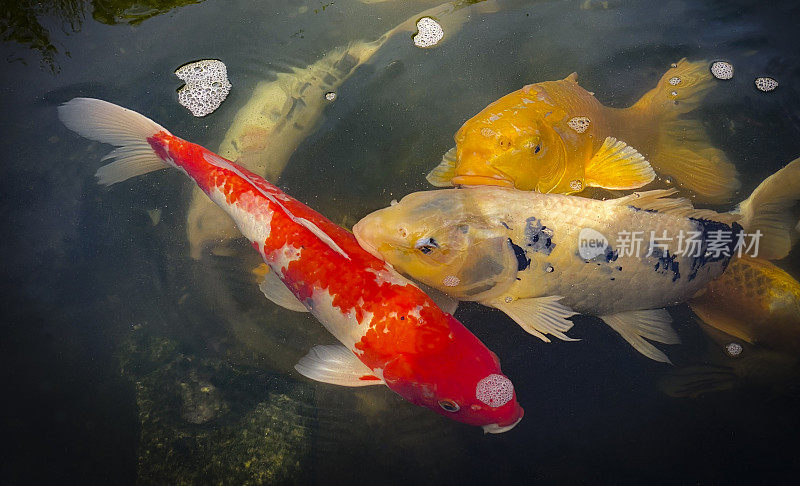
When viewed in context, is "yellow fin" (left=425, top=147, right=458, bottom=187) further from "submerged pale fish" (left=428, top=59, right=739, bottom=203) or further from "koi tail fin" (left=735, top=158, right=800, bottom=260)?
"koi tail fin" (left=735, top=158, right=800, bottom=260)

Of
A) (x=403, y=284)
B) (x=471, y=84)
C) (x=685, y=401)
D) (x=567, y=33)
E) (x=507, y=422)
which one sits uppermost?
(x=567, y=33)

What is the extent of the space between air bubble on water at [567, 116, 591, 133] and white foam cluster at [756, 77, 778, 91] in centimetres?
160

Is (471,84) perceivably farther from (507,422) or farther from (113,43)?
(113,43)

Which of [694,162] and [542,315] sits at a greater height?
[694,162]

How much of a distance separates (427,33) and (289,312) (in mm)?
2522

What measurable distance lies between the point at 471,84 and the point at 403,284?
75.1 inches

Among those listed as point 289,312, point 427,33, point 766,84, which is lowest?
point 289,312

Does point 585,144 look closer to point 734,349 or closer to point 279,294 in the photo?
point 734,349

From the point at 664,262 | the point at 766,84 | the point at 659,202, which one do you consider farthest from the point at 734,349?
the point at 766,84

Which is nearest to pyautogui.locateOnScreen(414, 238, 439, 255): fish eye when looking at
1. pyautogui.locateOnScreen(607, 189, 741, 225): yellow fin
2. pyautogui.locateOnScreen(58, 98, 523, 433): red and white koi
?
pyautogui.locateOnScreen(58, 98, 523, 433): red and white koi

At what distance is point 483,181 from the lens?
9.66 feet

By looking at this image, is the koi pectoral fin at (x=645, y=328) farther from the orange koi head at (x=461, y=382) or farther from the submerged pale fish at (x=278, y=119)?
the submerged pale fish at (x=278, y=119)

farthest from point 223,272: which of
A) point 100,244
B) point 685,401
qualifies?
point 685,401

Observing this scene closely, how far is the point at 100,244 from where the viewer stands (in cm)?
330
